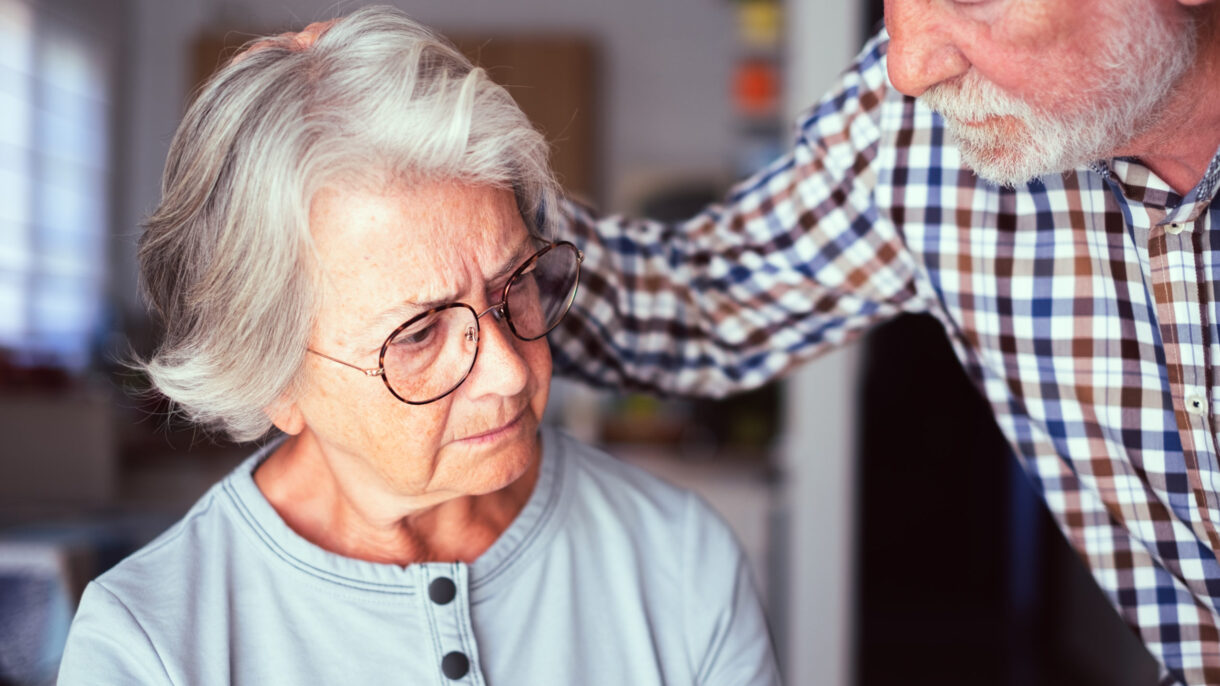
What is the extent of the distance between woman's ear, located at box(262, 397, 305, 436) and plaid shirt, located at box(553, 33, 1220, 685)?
433 mm

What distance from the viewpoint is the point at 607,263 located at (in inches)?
62.2

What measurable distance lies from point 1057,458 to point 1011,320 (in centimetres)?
21

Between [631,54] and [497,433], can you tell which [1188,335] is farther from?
[631,54]

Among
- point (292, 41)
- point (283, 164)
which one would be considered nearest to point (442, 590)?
point (283, 164)

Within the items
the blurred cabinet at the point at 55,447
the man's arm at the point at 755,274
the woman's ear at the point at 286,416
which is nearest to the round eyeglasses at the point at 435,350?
the woman's ear at the point at 286,416

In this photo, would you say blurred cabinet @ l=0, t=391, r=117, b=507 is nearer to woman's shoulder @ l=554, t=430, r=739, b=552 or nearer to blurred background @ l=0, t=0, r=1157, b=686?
blurred background @ l=0, t=0, r=1157, b=686

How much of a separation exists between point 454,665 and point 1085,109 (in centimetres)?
94

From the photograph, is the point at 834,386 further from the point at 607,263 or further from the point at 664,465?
the point at 607,263

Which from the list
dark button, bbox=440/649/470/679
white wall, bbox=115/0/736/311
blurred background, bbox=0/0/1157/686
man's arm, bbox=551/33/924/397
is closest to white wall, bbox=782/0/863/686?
blurred background, bbox=0/0/1157/686

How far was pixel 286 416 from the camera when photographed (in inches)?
50.1

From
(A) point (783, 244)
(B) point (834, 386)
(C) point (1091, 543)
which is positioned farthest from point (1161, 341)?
(B) point (834, 386)

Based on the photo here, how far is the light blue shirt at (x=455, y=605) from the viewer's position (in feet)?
3.79

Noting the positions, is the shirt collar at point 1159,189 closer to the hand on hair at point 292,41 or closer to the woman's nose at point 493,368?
the woman's nose at point 493,368

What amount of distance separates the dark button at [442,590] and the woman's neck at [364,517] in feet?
0.26
